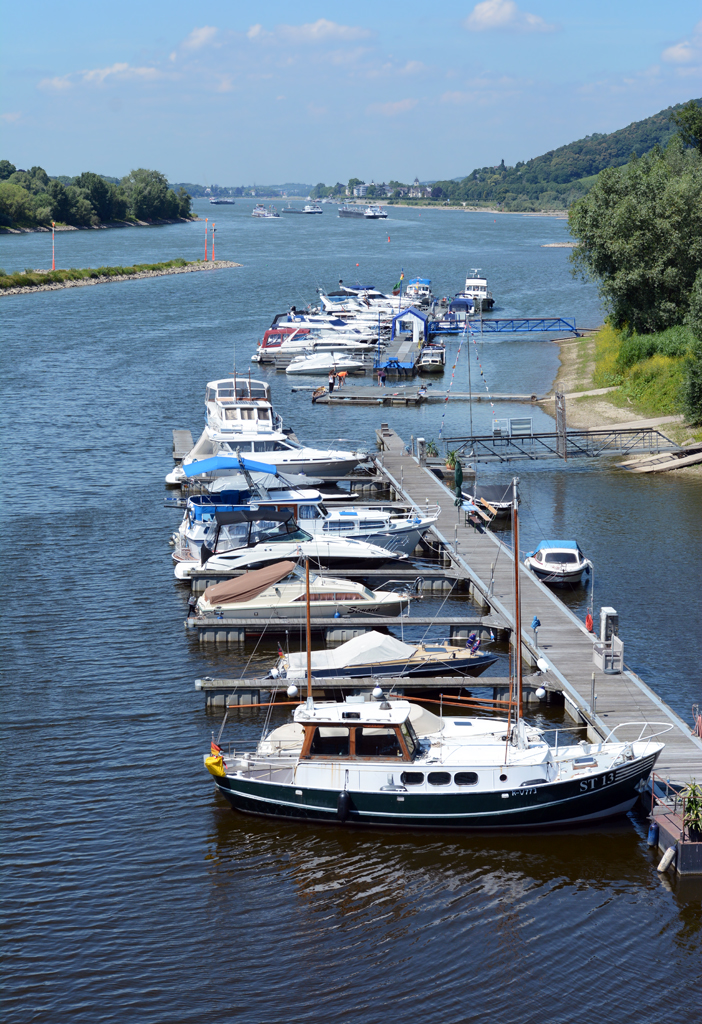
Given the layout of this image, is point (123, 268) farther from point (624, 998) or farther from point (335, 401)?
point (624, 998)

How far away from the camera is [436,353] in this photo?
83688 millimetres

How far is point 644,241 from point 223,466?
3276cm

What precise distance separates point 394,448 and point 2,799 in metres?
32.6

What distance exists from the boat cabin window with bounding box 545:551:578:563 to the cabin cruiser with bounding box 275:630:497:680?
7902 millimetres

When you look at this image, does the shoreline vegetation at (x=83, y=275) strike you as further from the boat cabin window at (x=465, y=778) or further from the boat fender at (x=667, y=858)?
the boat fender at (x=667, y=858)

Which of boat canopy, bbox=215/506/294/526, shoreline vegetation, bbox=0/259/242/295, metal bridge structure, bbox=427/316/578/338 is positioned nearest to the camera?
boat canopy, bbox=215/506/294/526

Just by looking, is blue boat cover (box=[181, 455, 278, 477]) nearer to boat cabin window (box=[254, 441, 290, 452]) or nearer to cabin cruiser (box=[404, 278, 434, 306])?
boat cabin window (box=[254, 441, 290, 452])

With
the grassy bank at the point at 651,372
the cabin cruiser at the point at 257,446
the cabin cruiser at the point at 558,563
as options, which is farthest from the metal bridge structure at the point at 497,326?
the cabin cruiser at the point at 558,563

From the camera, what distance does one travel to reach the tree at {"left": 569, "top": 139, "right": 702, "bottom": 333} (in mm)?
61312

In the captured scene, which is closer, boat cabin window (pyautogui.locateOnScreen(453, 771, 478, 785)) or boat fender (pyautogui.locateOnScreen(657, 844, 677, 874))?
boat fender (pyautogui.locateOnScreen(657, 844, 677, 874))

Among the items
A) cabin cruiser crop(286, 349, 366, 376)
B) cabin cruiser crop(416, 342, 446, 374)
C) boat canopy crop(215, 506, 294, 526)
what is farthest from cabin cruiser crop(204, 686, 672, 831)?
cabin cruiser crop(416, 342, 446, 374)

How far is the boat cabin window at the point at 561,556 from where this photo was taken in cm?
3706

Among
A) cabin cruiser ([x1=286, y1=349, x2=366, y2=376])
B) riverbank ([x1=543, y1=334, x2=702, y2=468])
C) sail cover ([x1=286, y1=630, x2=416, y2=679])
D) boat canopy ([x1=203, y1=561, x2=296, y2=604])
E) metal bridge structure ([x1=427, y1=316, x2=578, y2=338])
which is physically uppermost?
metal bridge structure ([x1=427, y1=316, x2=578, y2=338])

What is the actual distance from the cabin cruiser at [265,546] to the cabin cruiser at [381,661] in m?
7.53
